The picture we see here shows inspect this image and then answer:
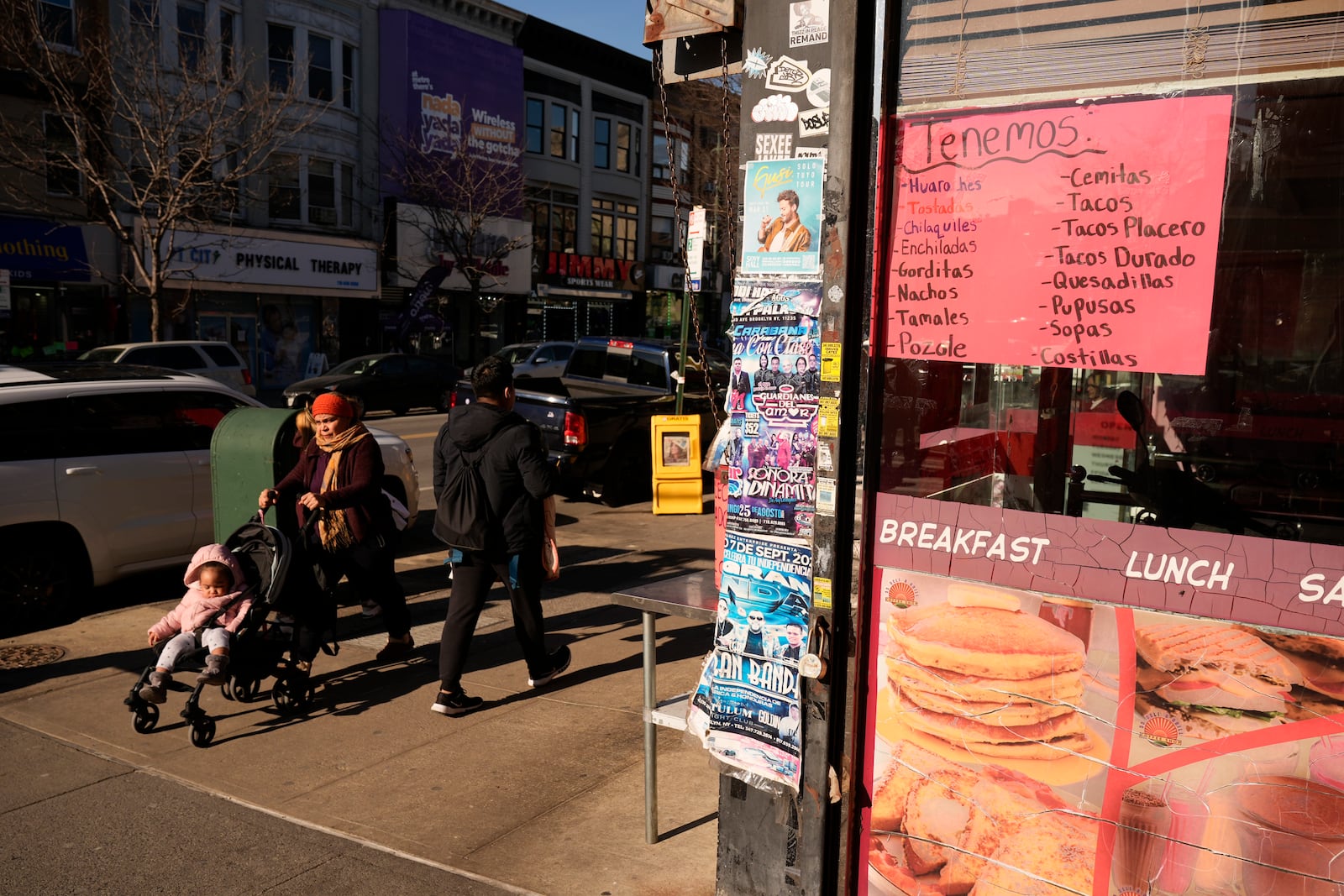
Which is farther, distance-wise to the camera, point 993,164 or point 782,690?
point 782,690

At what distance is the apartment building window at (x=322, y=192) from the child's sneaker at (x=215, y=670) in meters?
28.3

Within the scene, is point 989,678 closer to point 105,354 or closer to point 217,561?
point 217,561

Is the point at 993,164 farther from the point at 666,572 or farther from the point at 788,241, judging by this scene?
the point at 666,572

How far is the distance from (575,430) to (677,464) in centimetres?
124

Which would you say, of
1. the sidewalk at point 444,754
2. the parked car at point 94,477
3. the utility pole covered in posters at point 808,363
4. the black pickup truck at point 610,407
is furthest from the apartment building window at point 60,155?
the utility pole covered in posters at point 808,363

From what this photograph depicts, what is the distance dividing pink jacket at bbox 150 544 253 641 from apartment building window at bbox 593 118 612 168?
39.9 metres

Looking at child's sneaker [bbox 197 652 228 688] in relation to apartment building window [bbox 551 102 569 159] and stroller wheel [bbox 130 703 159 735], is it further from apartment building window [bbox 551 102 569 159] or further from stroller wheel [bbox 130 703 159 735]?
apartment building window [bbox 551 102 569 159]

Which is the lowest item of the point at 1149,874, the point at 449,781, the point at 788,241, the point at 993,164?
the point at 449,781

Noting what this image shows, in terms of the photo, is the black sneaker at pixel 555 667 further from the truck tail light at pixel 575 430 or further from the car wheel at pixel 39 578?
the truck tail light at pixel 575 430

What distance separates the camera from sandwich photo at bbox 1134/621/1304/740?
274 centimetres

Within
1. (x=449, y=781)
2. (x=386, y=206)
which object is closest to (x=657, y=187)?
(x=386, y=206)

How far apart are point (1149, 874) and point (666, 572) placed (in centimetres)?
660

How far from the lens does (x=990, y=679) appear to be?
318 centimetres

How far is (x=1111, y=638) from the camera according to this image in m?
2.94
